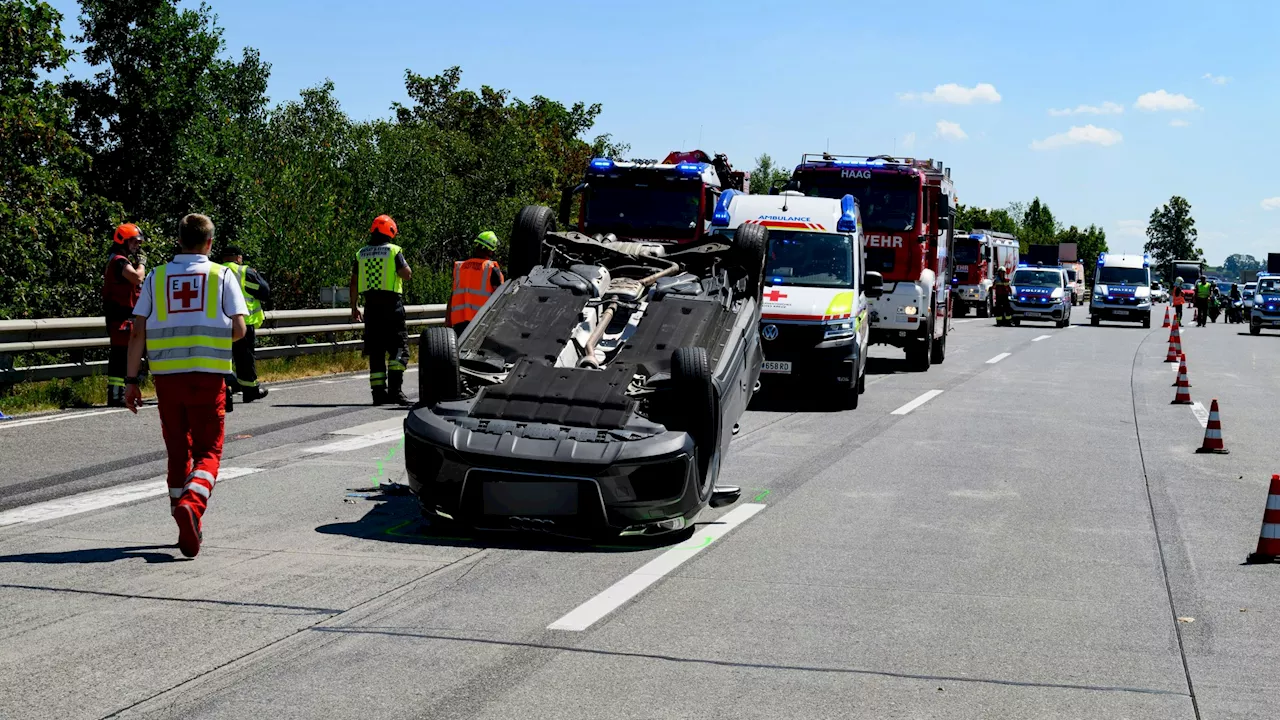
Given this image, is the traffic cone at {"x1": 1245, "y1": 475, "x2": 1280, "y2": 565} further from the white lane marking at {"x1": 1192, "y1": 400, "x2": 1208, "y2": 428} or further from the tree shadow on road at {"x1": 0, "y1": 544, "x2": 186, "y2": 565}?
the white lane marking at {"x1": 1192, "y1": 400, "x2": 1208, "y2": 428}

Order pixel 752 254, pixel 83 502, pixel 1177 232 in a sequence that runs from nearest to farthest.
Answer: pixel 83 502, pixel 752 254, pixel 1177 232

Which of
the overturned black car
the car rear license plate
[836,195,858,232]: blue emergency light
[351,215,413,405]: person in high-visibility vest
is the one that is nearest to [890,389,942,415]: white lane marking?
[836,195,858,232]: blue emergency light

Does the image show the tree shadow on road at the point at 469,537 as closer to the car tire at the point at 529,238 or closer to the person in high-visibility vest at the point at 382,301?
the car tire at the point at 529,238

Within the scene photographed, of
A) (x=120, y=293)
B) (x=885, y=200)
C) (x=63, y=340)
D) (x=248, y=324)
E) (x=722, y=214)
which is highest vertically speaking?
(x=885, y=200)

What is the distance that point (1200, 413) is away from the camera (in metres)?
17.2

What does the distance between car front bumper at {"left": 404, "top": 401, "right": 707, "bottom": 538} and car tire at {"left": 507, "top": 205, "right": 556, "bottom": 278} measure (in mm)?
3214

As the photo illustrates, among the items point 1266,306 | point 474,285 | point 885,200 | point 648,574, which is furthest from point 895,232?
point 1266,306

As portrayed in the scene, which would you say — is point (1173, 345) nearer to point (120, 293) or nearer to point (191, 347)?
point (120, 293)

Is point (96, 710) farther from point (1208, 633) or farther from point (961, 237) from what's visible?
point (961, 237)

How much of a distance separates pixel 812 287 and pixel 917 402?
6.28ft

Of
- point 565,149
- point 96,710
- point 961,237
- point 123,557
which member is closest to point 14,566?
point 123,557

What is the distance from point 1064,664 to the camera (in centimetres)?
575

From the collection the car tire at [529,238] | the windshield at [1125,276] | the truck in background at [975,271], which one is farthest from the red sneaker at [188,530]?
the truck in background at [975,271]

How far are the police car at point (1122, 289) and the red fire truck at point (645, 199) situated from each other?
93.5 feet
